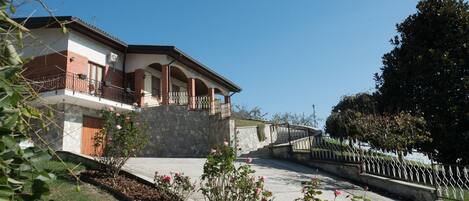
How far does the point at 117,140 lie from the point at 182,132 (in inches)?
459

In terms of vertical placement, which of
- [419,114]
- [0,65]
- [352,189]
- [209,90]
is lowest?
[352,189]

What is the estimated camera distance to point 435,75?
1819cm

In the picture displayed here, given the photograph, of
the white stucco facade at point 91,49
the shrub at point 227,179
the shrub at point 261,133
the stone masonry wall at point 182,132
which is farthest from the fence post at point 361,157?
the white stucco facade at point 91,49

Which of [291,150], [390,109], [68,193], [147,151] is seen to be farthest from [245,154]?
[68,193]

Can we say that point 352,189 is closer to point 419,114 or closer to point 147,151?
point 419,114

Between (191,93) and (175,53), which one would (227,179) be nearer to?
(175,53)

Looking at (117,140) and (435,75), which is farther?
(435,75)

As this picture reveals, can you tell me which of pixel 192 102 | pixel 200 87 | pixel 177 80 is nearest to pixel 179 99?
pixel 192 102

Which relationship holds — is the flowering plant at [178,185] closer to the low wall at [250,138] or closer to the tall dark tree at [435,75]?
the tall dark tree at [435,75]

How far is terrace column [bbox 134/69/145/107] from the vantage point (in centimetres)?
2361

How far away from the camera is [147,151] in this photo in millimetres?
22266

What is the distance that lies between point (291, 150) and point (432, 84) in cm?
652

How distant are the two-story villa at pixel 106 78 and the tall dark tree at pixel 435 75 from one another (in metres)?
8.28

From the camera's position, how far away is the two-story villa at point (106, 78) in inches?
769
